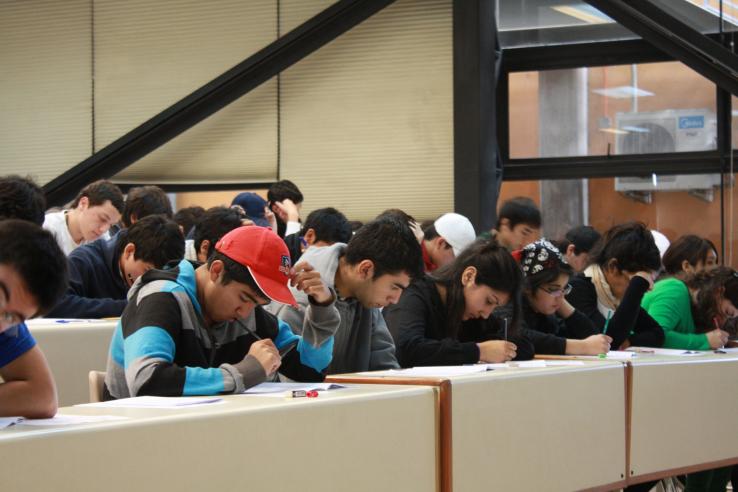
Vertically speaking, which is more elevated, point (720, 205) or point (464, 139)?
point (464, 139)

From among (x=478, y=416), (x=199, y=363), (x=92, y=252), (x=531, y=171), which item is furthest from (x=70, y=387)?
(x=531, y=171)

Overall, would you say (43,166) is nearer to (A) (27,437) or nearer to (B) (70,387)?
(B) (70,387)

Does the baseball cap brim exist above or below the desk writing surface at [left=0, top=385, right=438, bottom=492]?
above

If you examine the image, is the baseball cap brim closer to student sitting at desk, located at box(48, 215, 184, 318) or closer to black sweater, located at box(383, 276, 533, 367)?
black sweater, located at box(383, 276, 533, 367)

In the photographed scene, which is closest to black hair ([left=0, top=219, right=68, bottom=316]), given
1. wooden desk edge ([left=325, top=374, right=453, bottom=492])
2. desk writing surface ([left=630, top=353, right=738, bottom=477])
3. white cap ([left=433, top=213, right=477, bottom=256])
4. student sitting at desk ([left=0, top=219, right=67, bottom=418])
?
student sitting at desk ([left=0, top=219, right=67, bottom=418])

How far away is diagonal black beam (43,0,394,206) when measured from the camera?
780 centimetres

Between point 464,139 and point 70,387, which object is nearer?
point 70,387

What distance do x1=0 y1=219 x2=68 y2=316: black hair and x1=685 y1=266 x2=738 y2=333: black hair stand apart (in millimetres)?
3660

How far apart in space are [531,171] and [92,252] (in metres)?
4.09

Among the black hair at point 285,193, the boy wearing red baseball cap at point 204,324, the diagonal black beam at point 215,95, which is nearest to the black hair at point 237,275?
the boy wearing red baseball cap at point 204,324

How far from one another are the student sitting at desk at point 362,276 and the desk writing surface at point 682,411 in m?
0.85

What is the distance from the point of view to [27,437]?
1698 millimetres

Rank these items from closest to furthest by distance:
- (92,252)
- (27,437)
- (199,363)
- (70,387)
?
(27,437), (199,363), (70,387), (92,252)

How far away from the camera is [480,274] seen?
11.8 feet
